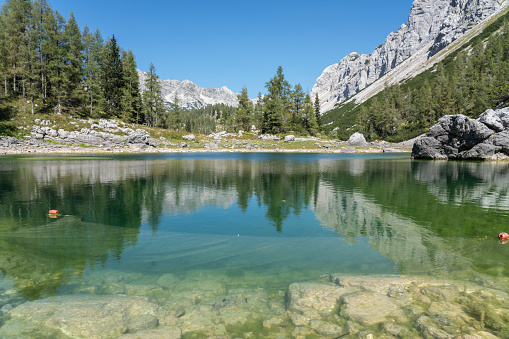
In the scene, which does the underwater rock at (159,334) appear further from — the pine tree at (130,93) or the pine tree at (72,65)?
the pine tree at (130,93)

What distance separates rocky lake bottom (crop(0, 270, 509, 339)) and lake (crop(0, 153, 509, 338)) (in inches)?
1.4

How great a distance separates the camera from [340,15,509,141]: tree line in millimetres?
96562

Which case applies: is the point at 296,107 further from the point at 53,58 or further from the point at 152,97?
the point at 53,58

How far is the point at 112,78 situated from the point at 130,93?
9.05m

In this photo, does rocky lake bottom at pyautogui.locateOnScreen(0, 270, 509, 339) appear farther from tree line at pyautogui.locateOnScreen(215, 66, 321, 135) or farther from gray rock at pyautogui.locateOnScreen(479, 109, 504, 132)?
tree line at pyautogui.locateOnScreen(215, 66, 321, 135)

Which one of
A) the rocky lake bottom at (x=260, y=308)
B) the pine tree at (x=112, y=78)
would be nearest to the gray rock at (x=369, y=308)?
the rocky lake bottom at (x=260, y=308)

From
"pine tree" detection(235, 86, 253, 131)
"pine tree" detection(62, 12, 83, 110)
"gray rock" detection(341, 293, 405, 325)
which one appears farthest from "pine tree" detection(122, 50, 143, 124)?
"gray rock" detection(341, 293, 405, 325)

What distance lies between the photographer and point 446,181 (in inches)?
1029

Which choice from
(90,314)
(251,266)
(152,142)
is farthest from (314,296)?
(152,142)

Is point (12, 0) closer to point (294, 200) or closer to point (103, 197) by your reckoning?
point (103, 197)

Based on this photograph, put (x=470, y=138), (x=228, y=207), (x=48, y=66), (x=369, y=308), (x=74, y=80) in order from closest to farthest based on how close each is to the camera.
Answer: (x=369, y=308)
(x=228, y=207)
(x=470, y=138)
(x=48, y=66)
(x=74, y=80)

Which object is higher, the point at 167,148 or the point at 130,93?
the point at 130,93

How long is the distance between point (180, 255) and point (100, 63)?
3864 inches

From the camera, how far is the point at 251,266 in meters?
8.77
